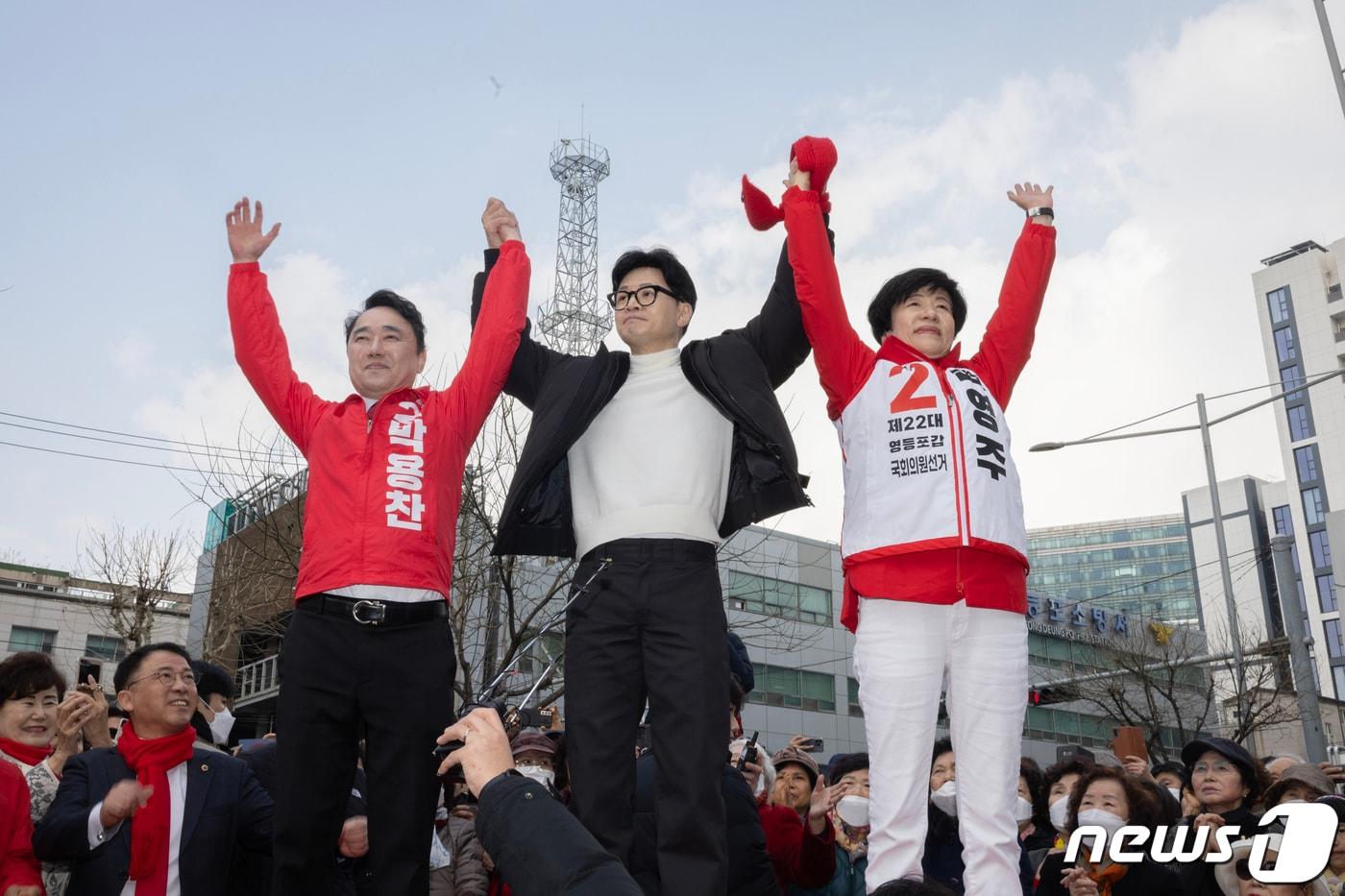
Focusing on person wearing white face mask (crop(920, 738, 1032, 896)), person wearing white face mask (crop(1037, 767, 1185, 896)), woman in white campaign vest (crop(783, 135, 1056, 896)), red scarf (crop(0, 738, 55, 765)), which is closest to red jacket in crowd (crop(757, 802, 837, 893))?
person wearing white face mask (crop(920, 738, 1032, 896))

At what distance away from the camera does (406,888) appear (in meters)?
3.59

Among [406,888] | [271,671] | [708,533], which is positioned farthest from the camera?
[271,671]

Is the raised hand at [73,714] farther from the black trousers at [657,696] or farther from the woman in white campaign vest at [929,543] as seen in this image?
the woman in white campaign vest at [929,543]

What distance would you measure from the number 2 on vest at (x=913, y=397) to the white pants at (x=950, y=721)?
0.75 metres

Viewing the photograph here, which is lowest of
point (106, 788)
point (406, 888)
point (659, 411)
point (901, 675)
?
point (406, 888)

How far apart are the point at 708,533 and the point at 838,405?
0.89 m

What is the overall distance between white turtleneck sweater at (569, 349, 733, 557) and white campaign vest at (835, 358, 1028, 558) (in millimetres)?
516

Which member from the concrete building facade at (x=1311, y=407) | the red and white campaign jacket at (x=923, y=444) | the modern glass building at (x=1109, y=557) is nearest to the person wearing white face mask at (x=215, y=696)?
the red and white campaign jacket at (x=923, y=444)

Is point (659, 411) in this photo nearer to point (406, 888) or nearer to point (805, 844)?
point (406, 888)

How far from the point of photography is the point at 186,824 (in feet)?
15.1

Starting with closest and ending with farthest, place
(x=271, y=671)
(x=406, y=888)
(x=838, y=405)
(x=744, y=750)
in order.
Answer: (x=406, y=888), (x=838, y=405), (x=744, y=750), (x=271, y=671)

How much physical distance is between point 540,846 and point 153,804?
3388 millimetres

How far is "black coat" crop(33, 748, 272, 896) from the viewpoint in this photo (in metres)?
4.25

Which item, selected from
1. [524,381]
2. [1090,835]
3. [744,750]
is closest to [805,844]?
[744,750]
